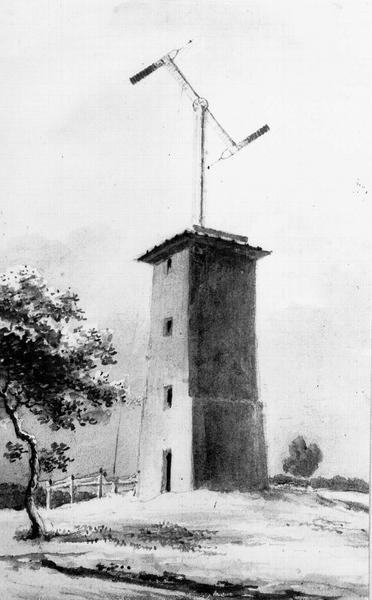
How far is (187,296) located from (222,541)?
86cm

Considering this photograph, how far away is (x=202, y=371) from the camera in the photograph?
294cm

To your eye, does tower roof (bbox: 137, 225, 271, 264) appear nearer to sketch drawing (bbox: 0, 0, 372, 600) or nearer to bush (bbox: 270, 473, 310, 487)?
sketch drawing (bbox: 0, 0, 372, 600)

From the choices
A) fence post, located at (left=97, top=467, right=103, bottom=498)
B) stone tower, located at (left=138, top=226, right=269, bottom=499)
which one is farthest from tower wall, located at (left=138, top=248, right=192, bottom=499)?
fence post, located at (left=97, top=467, right=103, bottom=498)

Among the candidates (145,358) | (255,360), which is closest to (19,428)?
(145,358)

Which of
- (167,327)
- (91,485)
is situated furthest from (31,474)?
(167,327)

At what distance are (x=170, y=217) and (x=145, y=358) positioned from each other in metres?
0.52

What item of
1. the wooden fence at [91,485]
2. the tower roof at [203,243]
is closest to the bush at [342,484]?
the wooden fence at [91,485]

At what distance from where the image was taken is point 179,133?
3012mm

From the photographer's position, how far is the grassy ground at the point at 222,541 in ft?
9.00

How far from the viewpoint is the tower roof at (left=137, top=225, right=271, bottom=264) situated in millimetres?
2955

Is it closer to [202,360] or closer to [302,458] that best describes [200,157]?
[202,360]

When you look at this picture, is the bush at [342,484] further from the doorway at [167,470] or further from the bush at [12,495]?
the bush at [12,495]

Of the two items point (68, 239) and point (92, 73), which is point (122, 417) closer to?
point (68, 239)

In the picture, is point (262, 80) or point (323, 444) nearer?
point (323, 444)
